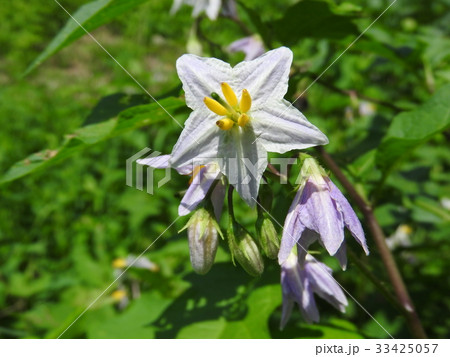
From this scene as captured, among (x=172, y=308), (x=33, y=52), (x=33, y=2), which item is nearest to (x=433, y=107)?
(x=172, y=308)

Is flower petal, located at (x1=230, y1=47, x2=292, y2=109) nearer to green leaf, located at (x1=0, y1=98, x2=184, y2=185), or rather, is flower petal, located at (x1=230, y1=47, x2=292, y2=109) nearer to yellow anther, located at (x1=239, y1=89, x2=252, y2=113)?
yellow anther, located at (x1=239, y1=89, x2=252, y2=113)

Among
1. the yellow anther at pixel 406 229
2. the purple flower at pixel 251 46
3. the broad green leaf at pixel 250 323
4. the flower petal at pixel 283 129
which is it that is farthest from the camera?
the yellow anther at pixel 406 229

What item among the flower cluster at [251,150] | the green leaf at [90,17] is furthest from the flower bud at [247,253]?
the green leaf at [90,17]

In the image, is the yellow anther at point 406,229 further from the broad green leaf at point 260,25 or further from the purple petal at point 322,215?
the purple petal at point 322,215

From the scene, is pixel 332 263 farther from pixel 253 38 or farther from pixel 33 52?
pixel 33 52

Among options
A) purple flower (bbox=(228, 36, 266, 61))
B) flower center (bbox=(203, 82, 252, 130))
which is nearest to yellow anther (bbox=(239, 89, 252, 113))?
flower center (bbox=(203, 82, 252, 130))

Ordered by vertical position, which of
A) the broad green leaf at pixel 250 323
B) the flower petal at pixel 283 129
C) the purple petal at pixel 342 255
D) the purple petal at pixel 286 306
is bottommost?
the broad green leaf at pixel 250 323
